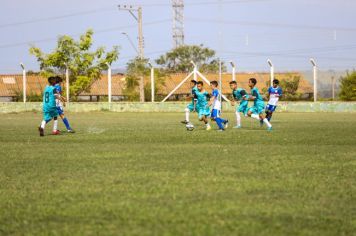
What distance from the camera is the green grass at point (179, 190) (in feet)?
22.0

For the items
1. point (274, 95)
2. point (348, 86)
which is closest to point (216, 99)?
point (274, 95)

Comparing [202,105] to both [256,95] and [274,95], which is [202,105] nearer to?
[256,95]

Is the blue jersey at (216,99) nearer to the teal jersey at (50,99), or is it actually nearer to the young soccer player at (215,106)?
the young soccer player at (215,106)

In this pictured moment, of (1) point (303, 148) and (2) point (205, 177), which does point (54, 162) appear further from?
(1) point (303, 148)

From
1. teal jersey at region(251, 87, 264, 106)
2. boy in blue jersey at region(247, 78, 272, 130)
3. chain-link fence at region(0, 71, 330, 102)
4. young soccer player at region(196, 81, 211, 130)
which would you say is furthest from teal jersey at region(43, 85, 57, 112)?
chain-link fence at region(0, 71, 330, 102)

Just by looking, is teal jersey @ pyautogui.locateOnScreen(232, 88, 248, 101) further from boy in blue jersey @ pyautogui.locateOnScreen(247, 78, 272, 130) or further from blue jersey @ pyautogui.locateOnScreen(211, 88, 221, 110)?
blue jersey @ pyautogui.locateOnScreen(211, 88, 221, 110)

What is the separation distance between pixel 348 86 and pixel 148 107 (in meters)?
19.1

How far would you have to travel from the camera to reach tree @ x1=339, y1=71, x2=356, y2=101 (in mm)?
57884

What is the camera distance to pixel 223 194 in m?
8.33

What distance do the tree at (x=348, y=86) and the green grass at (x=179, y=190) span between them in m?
44.0

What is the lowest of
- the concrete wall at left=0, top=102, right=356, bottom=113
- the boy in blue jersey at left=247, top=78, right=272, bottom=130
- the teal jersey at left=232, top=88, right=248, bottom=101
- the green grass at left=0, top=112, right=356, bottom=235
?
the green grass at left=0, top=112, right=356, bottom=235

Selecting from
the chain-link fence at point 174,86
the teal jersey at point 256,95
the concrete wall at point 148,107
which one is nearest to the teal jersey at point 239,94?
the teal jersey at point 256,95

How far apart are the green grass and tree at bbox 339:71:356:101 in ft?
144

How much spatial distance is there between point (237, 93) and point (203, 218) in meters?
17.2
